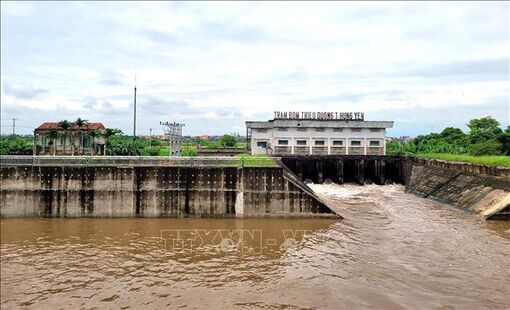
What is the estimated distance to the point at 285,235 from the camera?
854 inches

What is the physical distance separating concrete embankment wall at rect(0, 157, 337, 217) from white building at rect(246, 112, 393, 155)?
32.8 metres

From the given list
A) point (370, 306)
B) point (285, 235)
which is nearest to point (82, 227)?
point (285, 235)

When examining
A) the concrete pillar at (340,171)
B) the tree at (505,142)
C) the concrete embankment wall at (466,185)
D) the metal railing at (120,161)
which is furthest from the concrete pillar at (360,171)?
the metal railing at (120,161)

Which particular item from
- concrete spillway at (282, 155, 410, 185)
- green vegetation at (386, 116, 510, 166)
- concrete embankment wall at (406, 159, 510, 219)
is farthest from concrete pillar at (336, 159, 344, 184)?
green vegetation at (386, 116, 510, 166)

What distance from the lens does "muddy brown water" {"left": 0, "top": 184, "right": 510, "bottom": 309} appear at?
13.0 m

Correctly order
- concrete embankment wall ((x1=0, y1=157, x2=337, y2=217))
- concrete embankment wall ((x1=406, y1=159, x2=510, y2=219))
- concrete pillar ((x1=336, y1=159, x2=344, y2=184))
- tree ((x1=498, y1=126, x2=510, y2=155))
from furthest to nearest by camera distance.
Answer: tree ((x1=498, y1=126, x2=510, y2=155)) < concrete pillar ((x1=336, y1=159, x2=344, y2=184)) < concrete embankment wall ((x1=406, y1=159, x2=510, y2=219)) < concrete embankment wall ((x1=0, y1=157, x2=337, y2=217))

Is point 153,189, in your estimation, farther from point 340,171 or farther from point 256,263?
point 340,171

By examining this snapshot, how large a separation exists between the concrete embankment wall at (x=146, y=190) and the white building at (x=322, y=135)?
1292 inches

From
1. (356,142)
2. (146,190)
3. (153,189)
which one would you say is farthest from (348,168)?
(146,190)

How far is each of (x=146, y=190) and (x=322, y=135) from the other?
3873cm

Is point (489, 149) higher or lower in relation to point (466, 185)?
higher

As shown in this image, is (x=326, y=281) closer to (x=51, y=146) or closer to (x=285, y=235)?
(x=285, y=235)

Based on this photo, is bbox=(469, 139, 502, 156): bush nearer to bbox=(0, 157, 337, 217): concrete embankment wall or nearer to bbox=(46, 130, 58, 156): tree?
bbox=(0, 157, 337, 217): concrete embankment wall

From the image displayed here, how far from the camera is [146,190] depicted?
2600cm
